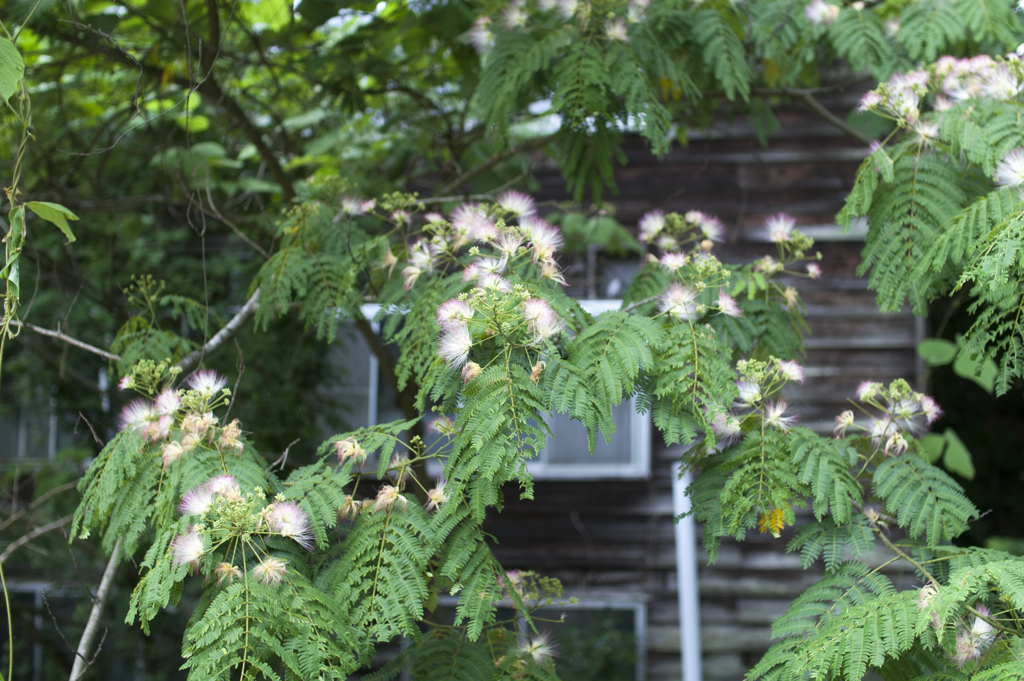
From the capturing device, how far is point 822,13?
113 inches

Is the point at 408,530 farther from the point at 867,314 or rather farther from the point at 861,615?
the point at 867,314

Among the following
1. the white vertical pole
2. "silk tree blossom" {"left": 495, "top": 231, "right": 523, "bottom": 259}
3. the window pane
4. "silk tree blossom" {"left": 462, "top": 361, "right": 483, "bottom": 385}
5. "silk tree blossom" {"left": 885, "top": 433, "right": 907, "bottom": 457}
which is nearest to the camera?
"silk tree blossom" {"left": 462, "top": 361, "right": 483, "bottom": 385}

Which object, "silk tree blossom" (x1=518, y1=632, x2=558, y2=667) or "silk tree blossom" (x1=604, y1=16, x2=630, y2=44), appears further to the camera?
"silk tree blossom" (x1=604, y1=16, x2=630, y2=44)

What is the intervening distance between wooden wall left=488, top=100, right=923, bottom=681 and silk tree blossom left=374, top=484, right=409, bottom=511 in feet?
10.3

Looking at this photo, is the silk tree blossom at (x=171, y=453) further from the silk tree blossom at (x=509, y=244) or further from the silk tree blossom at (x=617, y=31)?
the silk tree blossom at (x=617, y=31)

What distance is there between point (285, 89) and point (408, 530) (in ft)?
11.4

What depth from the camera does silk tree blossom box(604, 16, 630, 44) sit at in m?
2.44

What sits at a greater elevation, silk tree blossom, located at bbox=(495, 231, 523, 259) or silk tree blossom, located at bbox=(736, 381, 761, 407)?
silk tree blossom, located at bbox=(495, 231, 523, 259)

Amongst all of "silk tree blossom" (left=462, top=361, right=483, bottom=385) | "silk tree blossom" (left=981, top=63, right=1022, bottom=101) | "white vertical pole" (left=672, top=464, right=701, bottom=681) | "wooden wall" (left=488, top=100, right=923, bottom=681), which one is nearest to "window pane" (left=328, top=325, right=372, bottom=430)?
"wooden wall" (left=488, top=100, right=923, bottom=681)

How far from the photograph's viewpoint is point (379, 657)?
193 inches

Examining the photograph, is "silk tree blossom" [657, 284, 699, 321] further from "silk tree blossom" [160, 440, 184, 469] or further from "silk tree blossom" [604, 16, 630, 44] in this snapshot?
"silk tree blossom" [160, 440, 184, 469]

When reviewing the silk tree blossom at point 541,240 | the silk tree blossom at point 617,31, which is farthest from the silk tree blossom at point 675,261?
the silk tree blossom at point 617,31

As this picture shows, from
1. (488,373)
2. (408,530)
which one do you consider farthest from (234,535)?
(488,373)

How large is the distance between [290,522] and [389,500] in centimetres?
26
